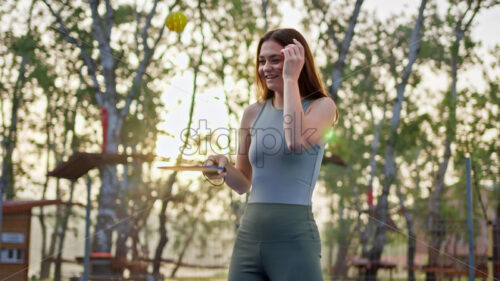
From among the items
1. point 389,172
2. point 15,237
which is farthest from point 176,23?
point 389,172

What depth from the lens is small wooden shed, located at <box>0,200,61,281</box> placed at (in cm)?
1041

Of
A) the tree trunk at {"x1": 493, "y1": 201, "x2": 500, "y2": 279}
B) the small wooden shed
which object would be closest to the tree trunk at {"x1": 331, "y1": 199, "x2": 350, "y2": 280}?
the tree trunk at {"x1": 493, "y1": 201, "x2": 500, "y2": 279}

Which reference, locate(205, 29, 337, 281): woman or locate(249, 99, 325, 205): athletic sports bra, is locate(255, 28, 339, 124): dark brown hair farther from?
locate(249, 99, 325, 205): athletic sports bra

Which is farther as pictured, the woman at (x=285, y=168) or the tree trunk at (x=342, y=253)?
the tree trunk at (x=342, y=253)

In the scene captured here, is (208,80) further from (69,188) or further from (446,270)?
(446,270)

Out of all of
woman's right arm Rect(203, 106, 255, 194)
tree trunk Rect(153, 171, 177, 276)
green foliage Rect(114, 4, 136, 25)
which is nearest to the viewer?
woman's right arm Rect(203, 106, 255, 194)

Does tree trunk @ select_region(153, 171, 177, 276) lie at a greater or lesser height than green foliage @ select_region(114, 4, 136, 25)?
lesser

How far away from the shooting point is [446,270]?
1366 cm

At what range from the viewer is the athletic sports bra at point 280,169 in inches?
87.7

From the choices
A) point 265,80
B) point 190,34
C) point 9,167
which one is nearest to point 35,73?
point 9,167

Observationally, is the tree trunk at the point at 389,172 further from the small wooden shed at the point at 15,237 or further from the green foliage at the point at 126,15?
the green foliage at the point at 126,15

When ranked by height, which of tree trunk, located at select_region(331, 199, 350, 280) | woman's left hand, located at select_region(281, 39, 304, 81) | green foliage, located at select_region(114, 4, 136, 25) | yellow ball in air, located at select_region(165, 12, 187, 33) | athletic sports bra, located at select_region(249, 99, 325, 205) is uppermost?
green foliage, located at select_region(114, 4, 136, 25)

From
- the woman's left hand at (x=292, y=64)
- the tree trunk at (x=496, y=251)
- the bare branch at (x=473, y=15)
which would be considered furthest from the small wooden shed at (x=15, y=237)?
the bare branch at (x=473, y=15)

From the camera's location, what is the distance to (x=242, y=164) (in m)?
2.63
